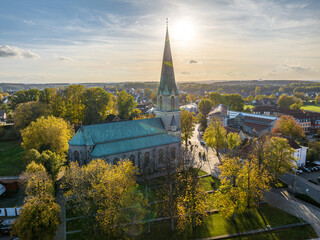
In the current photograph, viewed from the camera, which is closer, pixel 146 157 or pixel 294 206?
pixel 294 206

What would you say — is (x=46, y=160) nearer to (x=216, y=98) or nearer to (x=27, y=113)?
(x=27, y=113)

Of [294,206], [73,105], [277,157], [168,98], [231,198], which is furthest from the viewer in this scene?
[73,105]

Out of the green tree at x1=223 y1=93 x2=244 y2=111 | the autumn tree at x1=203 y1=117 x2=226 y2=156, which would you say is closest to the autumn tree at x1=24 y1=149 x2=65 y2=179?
the autumn tree at x1=203 y1=117 x2=226 y2=156

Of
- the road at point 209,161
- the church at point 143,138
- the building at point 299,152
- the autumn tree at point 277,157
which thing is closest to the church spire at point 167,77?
the church at point 143,138

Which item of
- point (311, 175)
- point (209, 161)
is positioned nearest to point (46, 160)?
point (209, 161)

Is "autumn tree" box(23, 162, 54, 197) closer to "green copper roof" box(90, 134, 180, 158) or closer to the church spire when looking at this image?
"green copper roof" box(90, 134, 180, 158)

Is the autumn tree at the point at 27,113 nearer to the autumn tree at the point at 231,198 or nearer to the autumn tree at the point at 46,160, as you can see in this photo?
the autumn tree at the point at 46,160

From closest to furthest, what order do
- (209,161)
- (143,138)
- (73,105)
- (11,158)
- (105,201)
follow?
(105,201), (143,138), (11,158), (209,161), (73,105)
